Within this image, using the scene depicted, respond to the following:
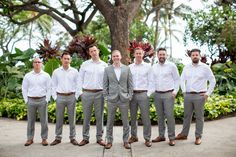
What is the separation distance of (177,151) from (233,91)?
229 inches

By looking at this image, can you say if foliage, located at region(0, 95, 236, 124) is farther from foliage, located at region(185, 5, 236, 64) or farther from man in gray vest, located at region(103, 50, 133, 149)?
foliage, located at region(185, 5, 236, 64)

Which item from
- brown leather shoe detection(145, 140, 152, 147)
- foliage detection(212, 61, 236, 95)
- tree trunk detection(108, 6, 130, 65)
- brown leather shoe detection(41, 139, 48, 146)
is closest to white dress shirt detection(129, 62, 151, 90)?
brown leather shoe detection(145, 140, 152, 147)

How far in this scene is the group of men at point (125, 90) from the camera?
6.92 meters

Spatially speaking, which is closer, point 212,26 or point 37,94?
point 37,94

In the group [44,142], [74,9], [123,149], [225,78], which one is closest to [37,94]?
[44,142]

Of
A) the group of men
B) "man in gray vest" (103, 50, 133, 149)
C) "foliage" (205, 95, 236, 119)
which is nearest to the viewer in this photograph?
"man in gray vest" (103, 50, 133, 149)

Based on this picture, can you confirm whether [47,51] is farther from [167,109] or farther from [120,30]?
[167,109]

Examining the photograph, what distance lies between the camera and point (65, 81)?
7.24 metres

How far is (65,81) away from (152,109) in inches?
113

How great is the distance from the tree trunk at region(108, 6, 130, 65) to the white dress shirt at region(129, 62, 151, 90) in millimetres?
4451

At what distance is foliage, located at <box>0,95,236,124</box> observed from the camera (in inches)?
367

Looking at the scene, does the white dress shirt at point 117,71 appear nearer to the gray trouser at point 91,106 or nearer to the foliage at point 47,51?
the gray trouser at point 91,106

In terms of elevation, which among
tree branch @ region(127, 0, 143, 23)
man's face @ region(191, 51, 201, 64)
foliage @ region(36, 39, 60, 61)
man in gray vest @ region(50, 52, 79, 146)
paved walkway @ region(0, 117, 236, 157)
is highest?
tree branch @ region(127, 0, 143, 23)

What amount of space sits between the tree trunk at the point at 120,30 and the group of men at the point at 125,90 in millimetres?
4449
